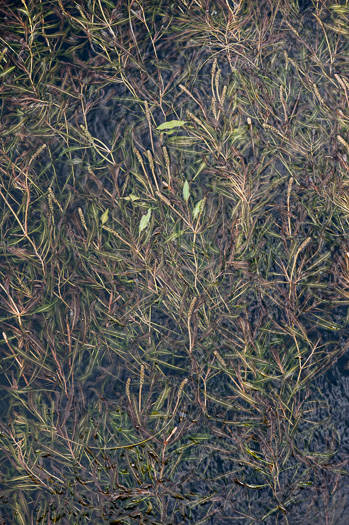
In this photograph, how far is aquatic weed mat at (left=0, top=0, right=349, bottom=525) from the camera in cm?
88

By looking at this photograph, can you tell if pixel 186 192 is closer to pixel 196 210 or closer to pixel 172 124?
pixel 196 210

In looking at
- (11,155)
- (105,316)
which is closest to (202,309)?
(105,316)

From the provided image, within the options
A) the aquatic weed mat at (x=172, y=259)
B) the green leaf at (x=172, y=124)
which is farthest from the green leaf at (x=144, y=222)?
the green leaf at (x=172, y=124)

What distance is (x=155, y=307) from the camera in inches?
Answer: 35.0

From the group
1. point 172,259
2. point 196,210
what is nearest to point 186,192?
point 196,210

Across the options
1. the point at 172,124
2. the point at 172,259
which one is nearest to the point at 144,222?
the point at 172,259

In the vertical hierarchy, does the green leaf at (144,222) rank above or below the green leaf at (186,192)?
below

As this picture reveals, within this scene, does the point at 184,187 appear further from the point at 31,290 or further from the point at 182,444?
the point at 182,444

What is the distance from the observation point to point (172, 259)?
89 cm

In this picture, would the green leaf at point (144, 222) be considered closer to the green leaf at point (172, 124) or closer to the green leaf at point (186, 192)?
the green leaf at point (186, 192)

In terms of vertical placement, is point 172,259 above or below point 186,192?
below

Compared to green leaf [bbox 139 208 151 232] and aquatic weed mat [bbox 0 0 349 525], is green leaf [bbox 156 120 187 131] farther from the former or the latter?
green leaf [bbox 139 208 151 232]

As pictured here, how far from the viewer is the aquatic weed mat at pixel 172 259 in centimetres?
88

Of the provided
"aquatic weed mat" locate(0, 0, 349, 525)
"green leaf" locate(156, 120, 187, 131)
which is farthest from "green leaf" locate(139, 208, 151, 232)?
"green leaf" locate(156, 120, 187, 131)
